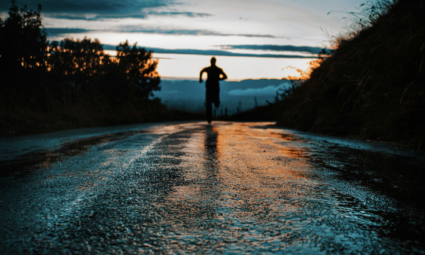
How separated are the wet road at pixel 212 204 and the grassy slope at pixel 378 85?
7.37ft

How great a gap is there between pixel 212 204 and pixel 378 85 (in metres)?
8.15

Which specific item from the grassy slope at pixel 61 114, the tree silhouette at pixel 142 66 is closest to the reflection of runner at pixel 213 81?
the grassy slope at pixel 61 114

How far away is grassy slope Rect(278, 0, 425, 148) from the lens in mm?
8852

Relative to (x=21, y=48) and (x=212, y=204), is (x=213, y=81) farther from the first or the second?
(x=212, y=204)

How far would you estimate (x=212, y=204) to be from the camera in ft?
12.1

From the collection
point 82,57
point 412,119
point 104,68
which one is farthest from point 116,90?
point 82,57

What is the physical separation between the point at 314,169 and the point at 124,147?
13.2 feet

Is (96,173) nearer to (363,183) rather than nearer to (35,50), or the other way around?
(363,183)

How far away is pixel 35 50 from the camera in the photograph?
741 inches

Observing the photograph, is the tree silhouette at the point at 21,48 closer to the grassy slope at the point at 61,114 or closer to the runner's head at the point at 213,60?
the grassy slope at the point at 61,114

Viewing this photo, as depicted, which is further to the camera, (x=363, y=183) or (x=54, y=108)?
(x=54, y=108)

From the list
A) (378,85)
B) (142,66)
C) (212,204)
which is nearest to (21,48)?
(378,85)

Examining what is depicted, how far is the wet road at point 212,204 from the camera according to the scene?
269 cm

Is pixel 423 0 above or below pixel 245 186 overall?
above
